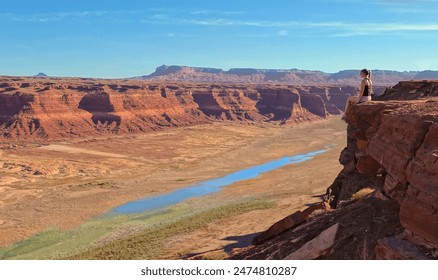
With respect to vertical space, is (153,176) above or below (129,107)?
below

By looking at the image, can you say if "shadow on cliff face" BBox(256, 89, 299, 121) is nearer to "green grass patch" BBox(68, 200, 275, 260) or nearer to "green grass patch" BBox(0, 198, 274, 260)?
"green grass patch" BBox(0, 198, 274, 260)

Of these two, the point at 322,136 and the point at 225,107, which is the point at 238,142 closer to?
the point at 322,136

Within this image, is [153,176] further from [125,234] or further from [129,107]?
[129,107]

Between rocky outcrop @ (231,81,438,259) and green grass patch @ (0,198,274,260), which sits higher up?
rocky outcrop @ (231,81,438,259)

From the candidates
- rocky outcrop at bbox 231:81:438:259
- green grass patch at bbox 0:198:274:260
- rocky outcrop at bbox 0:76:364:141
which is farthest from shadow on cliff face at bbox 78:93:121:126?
rocky outcrop at bbox 231:81:438:259

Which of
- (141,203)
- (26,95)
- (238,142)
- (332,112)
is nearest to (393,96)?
(141,203)

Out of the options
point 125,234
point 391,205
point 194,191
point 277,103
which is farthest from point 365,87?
point 277,103
